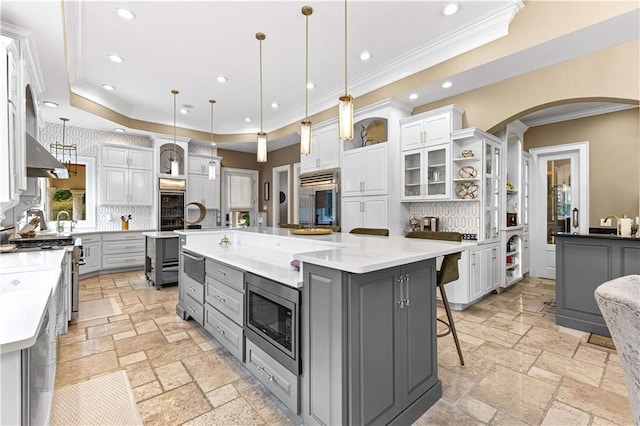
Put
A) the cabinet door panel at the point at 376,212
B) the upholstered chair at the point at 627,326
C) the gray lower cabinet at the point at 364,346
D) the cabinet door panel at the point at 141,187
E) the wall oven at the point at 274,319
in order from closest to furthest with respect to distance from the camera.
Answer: the upholstered chair at the point at 627,326 < the gray lower cabinet at the point at 364,346 < the wall oven at the point at 274,319 < the cabinet door panel at the point at 376,212 < the cabinet door panel at the point at 141,187

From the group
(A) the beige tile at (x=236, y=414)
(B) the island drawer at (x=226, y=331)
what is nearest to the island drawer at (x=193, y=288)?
(B) the island drawer at (x=226, y=331)

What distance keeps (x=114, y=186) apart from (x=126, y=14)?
12.8 ft

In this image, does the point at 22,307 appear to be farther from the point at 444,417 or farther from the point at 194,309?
the point at 444,417

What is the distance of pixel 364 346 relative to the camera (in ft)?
4.87

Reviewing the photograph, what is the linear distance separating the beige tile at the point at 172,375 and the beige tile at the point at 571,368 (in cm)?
281

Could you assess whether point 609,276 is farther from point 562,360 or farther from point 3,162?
point 3,162

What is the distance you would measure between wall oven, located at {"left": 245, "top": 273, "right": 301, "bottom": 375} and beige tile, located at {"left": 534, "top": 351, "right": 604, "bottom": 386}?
6.93 ft

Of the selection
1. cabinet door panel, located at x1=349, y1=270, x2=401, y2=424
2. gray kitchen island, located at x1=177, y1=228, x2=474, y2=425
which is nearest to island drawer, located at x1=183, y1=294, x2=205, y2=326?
gray kitchen island, located at x1=177, y1=228, x2=474, y2=425

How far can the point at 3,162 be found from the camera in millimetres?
2078

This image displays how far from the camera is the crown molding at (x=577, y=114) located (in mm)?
4527

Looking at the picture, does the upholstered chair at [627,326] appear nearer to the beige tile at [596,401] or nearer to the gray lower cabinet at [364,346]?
the gray lower cabinet at [364,346]

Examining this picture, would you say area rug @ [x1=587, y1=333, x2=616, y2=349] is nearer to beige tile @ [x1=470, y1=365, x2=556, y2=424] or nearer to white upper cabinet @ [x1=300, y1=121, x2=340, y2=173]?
beige tile @ [x1=470, y1=365, x2=556, y2=424]

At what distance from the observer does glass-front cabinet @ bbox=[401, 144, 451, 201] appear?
3949 mm

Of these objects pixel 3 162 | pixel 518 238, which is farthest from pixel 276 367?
pixel 518 238
